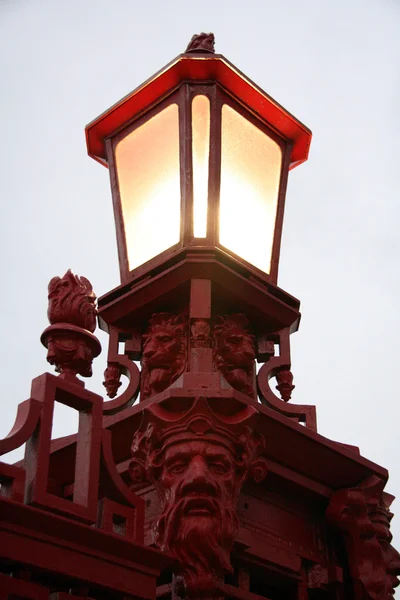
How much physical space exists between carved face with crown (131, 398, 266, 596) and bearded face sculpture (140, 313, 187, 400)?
1.64ft

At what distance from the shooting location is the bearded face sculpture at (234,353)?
4.92 meters

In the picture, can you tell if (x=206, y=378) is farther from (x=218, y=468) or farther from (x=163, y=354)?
(x=163, y=354)

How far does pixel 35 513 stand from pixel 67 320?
1.37 m

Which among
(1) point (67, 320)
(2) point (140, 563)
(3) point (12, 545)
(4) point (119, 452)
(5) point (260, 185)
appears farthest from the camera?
(5) point (260, 185)

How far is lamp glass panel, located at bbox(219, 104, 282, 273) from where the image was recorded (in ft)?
16.5

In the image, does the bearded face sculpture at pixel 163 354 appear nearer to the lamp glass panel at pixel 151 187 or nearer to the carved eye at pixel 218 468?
the lamp glass panel at pixel 151 187

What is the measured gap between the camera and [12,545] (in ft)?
10.7

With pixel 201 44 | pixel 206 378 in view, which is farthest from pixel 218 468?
pixel 201 44

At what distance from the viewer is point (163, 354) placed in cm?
490

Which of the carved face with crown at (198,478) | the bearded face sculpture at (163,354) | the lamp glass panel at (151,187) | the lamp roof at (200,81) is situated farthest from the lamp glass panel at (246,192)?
the carved face with crown at (198,478)

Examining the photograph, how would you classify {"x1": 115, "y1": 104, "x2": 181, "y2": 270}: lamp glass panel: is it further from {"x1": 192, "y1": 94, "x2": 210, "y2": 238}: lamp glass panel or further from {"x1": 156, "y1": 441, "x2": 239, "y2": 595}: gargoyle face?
{"x1": 156, "y1": 441, "x2": 239, "y2": 595}: gargoyle face

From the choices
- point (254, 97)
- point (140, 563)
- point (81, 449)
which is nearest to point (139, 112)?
point (254, 97)

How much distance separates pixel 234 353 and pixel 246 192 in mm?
781

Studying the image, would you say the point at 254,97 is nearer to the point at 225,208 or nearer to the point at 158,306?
the point at 225,208
